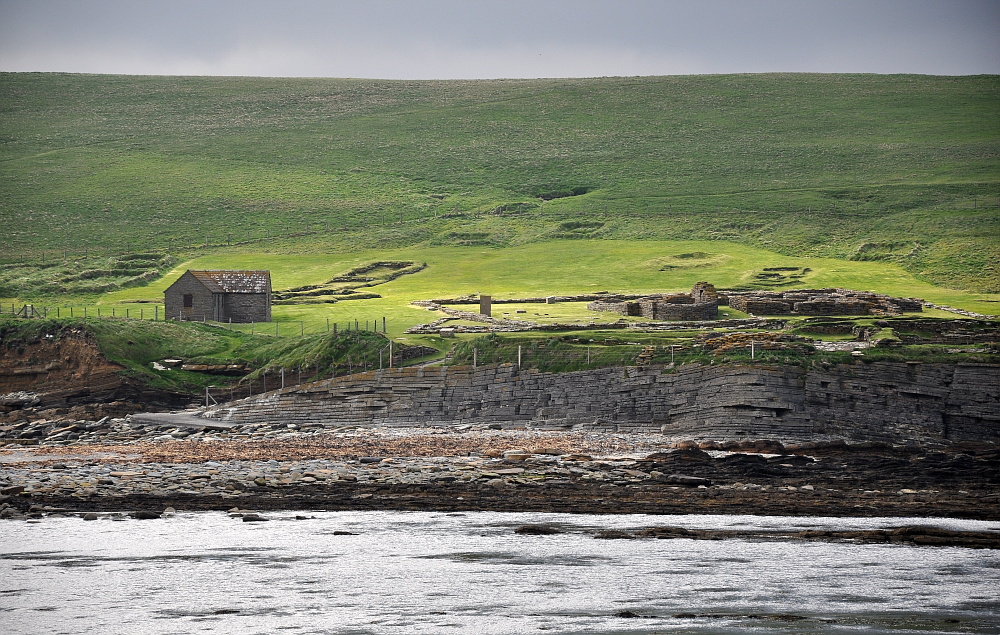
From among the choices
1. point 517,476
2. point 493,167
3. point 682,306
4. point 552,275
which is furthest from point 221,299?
point 493,167

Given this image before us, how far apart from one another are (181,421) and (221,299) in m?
17.6

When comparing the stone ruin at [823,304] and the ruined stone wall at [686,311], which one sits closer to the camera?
the ruined stone wall at [686,311]

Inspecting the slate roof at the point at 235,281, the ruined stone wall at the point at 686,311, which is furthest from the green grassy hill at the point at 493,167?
the ruined stone wall at the point at 686,311

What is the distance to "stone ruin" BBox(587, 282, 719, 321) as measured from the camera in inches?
2360

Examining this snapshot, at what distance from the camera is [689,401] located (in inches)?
1764

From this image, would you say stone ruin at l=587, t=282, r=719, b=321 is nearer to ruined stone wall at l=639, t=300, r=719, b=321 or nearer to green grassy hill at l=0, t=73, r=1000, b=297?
ruined stone wall at l=639, t=300, r=719, b=321

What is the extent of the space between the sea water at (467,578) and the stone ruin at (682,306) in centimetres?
3107

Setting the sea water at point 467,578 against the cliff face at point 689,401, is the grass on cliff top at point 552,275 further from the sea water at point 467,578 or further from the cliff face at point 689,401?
the sea water at point 467,578

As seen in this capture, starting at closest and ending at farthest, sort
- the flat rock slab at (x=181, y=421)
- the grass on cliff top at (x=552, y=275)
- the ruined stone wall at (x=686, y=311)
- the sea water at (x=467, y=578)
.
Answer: the sea water at (x=467, y=578) < the flat rock slab at (x=181, y=421) < the ruined stone wall at (x=686, y=311) < the grass on cliff top at (x=552, y=275)

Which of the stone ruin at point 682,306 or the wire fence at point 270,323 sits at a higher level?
the stone ruin at point 682,306

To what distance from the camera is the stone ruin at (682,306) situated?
59938 millimetres

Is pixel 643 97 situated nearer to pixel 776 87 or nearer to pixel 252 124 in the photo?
pixel 776 87

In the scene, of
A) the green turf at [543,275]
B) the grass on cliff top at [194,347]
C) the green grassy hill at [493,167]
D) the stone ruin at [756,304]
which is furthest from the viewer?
the green grassy hill at [493,167]

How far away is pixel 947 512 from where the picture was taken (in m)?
29.4
